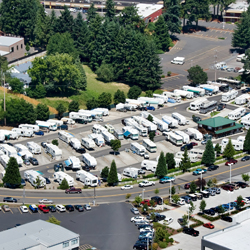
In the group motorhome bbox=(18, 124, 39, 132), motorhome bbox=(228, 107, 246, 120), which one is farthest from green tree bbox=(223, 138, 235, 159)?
motorhome bbox=(18, 124, 39, 132)

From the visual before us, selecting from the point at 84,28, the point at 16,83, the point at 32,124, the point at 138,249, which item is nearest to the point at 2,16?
the point at 84,28

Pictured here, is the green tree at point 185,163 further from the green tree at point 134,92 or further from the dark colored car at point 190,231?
the green tree at point 134,92

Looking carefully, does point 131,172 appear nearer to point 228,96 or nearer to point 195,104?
point 195,104

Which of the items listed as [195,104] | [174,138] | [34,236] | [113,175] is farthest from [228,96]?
[34,236]

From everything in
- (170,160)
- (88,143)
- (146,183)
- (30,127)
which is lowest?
(146,183)

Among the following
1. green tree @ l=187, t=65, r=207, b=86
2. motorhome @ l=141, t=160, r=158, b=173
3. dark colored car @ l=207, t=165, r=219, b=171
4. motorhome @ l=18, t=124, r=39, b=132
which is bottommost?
dark colored car @ l=207, t=165, r=219, b=171

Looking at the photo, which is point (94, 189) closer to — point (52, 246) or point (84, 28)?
point (52, 246)

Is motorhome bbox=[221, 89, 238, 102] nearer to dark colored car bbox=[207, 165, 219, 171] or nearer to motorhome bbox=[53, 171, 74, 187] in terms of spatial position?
dark colored car bbox=[207, 165, 219, 171]
